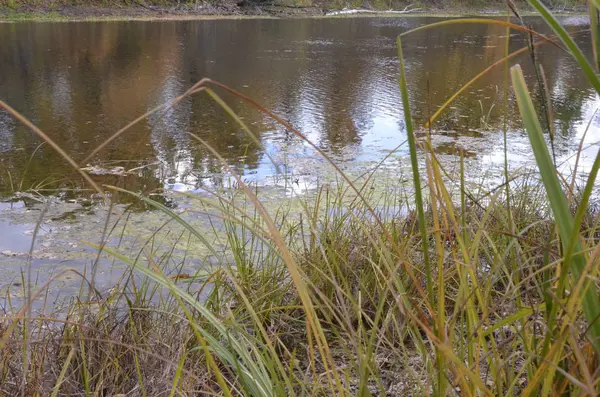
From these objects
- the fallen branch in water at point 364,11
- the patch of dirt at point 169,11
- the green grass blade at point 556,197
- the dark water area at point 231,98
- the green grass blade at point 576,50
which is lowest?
the dark water area at point 231,98

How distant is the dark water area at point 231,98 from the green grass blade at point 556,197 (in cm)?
36

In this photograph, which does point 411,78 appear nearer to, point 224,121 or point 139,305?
point 224,121

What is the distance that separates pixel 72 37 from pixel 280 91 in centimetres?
461

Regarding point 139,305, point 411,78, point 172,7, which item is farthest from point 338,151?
point 172,7

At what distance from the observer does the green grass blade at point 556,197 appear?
1.66 feet

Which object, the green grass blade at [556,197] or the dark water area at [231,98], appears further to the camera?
the dark water area at [231,98]

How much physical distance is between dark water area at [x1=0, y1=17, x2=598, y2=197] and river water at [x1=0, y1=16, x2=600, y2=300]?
0.8 inches

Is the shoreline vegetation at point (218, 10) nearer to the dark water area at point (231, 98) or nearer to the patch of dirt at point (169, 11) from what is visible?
the patch of dirt at point (169, 11)

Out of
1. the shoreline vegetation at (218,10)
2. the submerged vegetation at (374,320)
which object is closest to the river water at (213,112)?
the submerged vegetation at (374,320)

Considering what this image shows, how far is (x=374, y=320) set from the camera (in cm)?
121

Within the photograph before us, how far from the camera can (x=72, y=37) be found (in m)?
9.20

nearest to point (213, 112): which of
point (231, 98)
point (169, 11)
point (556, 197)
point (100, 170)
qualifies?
point (231, 98)

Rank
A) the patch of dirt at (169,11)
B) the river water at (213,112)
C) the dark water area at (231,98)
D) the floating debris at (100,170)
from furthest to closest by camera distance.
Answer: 1. the patch of dirt at (169,11)
2. the dark water area at (231,98)
3. the floating debris at (100,170)
4. the river water at (213,112)

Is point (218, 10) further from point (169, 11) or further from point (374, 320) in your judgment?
point (374, 320)
